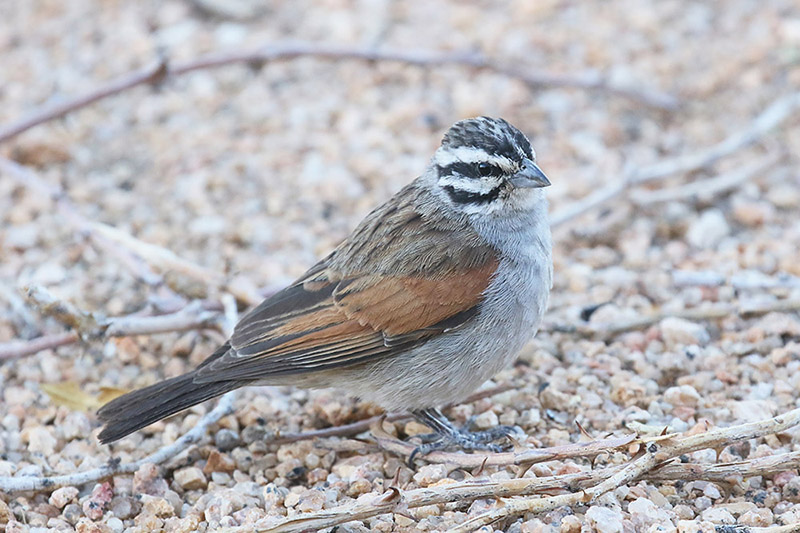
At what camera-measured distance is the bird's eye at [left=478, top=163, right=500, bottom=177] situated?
5.45 metres

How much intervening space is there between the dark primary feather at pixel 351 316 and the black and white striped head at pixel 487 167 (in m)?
0.25

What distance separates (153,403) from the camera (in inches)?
194

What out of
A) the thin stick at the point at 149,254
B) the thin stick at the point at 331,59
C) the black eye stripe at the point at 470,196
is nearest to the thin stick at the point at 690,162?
the thin stick at the point at 331,59

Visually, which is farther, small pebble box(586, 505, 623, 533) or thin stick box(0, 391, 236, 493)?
thin stick box(0, 391, 236, 493)

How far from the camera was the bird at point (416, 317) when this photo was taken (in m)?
5.07

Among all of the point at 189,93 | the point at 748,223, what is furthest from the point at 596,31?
the point at 189,93

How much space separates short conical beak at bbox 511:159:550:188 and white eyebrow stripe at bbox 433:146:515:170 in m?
0.06

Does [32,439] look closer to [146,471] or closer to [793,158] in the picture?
A: [146,471]

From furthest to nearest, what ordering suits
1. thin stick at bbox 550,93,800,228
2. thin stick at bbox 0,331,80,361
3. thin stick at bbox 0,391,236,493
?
thin stick at bbox 550,93,800,228
thin stick at bbox 0,331,80,361
thin stick at bbox 0,391,236,493

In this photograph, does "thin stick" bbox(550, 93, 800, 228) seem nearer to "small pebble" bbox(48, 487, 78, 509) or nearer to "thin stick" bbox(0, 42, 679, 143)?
"thin stick" bbox(0, 42, 679, 143)

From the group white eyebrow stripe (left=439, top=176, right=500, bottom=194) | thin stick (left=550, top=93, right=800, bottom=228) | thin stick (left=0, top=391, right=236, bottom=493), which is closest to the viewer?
thin stick (left=0, top=391, right=236, bottom=493)

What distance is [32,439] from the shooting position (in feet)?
17.1

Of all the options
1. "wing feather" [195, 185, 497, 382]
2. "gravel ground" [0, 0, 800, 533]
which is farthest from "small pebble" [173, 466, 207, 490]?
"wing feather" [195, 185, 497, 382]

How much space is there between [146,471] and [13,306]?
79.0 inches
